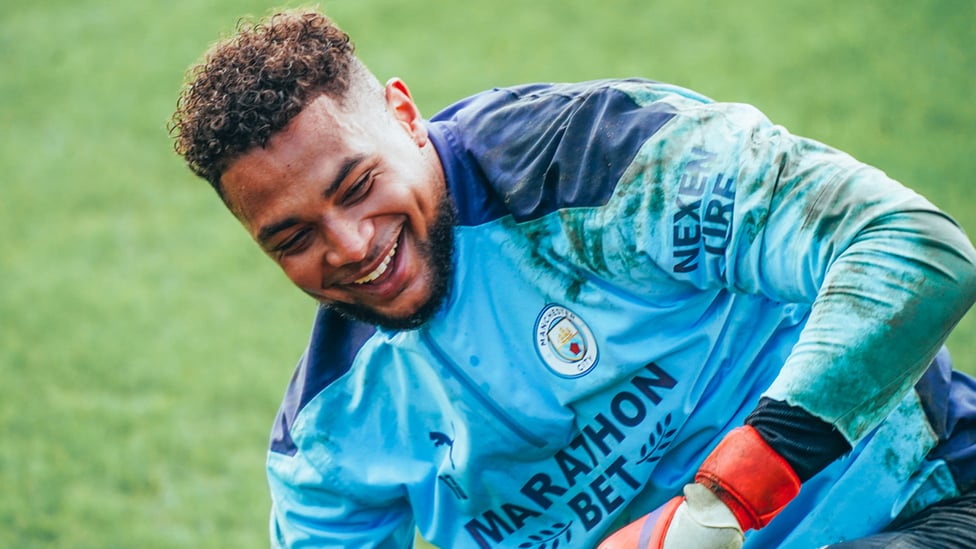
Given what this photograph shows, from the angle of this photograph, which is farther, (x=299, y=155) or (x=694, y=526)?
(x=299, y=155)

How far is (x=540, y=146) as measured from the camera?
2.54m

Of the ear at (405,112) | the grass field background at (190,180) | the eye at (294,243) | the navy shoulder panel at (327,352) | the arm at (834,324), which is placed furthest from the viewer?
the grass field background at (190,180)

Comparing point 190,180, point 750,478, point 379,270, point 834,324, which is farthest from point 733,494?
point 190,180

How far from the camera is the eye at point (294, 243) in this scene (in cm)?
257

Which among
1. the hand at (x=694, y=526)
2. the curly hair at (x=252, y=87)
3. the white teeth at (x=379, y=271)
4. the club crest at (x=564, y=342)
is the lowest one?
the hand at (x=694, y=526)

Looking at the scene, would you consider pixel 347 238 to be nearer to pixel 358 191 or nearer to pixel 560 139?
pixel 358 191

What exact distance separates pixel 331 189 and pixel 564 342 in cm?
59

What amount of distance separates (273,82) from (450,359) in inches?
27.8

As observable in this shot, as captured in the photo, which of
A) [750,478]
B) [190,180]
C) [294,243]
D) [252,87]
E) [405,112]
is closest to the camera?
[750,478]

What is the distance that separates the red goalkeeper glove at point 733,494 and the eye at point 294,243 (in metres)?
1.01

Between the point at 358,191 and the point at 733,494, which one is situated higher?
the point at 358,191

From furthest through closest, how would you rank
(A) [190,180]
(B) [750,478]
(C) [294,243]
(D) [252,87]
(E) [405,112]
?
1. (A) [190,180]
2. (E) [405,112]
3. (C) [294,243]
4. (D) [252,87]
5. (B) [750,478]

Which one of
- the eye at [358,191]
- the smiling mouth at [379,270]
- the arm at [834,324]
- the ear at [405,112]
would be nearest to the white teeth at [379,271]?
the smiling mouth at [379,270]

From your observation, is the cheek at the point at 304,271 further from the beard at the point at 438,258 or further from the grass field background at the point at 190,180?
→ the grass field background at the point at 190,180
